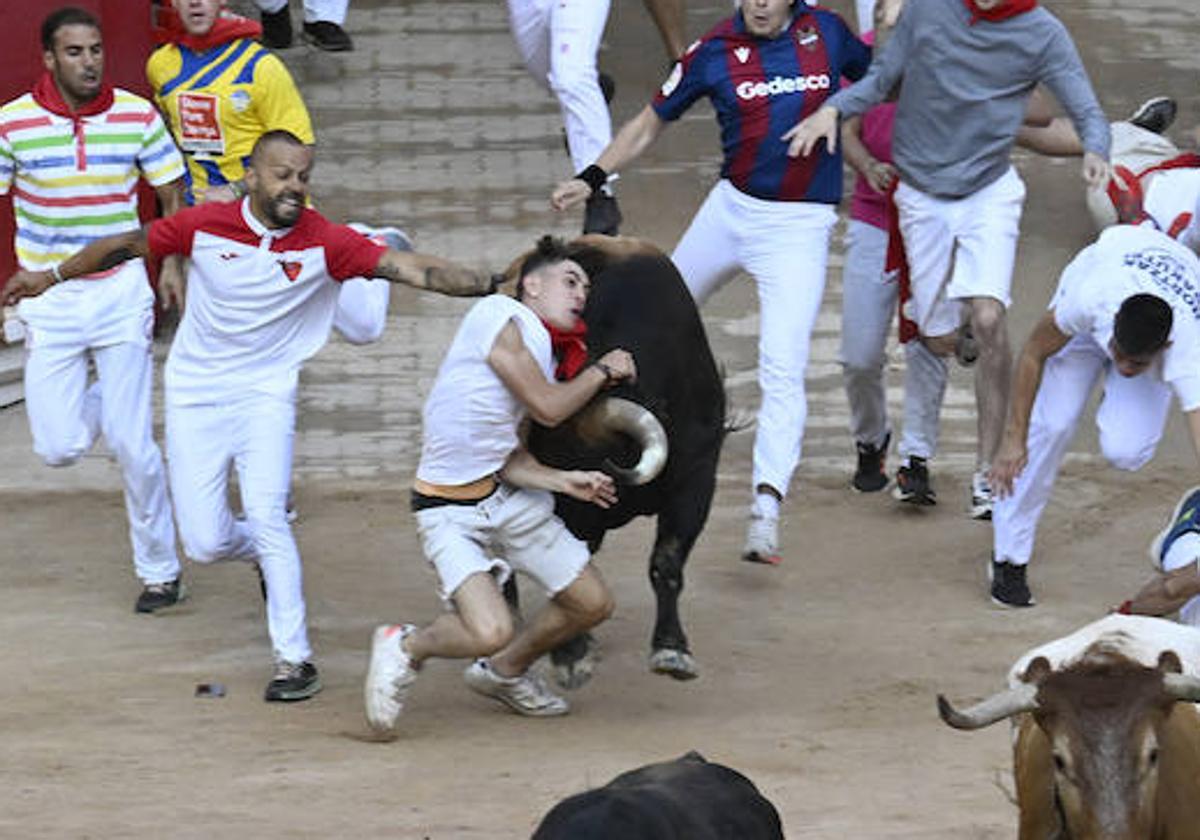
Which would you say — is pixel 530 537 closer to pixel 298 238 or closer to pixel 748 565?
pixel 298 238

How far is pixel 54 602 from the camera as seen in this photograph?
10.5 m

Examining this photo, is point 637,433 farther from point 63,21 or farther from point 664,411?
point 63,21

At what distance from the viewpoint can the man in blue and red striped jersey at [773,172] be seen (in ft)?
35.3

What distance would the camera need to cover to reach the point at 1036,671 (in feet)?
24.5

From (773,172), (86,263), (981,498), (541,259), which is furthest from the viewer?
(981,498)

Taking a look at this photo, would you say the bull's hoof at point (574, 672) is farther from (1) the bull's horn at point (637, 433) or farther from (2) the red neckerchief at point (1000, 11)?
(2) the red neckerchief at point (1000, 11)

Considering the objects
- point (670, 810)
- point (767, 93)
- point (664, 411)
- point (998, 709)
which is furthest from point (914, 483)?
point (670, 810)

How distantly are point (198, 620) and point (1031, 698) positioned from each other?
4010 mm

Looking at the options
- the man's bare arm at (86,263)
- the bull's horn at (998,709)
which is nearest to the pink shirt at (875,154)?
the man's bare arm at (86,263)

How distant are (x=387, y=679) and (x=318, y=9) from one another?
6838mm

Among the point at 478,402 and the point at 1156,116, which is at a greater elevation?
the point at 478,402

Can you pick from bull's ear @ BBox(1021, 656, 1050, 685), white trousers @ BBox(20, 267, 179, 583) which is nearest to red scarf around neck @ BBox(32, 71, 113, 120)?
white trousers @ BBox(20, 267, 179, 583)

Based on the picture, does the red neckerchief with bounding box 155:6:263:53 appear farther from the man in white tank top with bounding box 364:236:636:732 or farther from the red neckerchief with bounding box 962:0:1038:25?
the red neckerchief with bounding box 962:0:1038:25

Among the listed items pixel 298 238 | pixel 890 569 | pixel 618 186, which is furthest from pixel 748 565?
pixel 618 186
